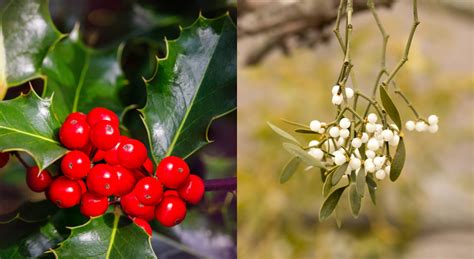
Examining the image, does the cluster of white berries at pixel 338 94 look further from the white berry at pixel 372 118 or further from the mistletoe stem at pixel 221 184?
the mistletoe stem at pixel 221 184

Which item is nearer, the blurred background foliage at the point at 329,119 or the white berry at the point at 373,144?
the white berry at the point at 373,144

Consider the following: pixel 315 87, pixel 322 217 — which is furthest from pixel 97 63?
pixel 315 87

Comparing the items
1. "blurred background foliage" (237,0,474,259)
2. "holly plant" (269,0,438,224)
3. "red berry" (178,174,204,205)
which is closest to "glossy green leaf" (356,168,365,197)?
"holly plant" (269,0,438,224)

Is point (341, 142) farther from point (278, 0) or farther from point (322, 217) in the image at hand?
point (278, 0)

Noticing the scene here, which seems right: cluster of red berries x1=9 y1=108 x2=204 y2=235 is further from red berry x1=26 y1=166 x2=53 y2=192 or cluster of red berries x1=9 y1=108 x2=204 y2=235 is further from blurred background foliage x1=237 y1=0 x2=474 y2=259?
blurred background foliage x1=237 y1=0 x2=474 y2=259

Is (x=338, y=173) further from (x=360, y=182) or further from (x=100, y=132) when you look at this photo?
(x=100, y=132)

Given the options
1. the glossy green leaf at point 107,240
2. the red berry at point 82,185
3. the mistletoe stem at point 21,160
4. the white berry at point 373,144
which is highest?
the white berry at point 373,144

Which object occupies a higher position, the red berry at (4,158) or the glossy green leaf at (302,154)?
the glossy green leaf at (302,154)

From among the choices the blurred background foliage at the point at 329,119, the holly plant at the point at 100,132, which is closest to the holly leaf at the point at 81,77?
the holly plant at the point at 100,132
